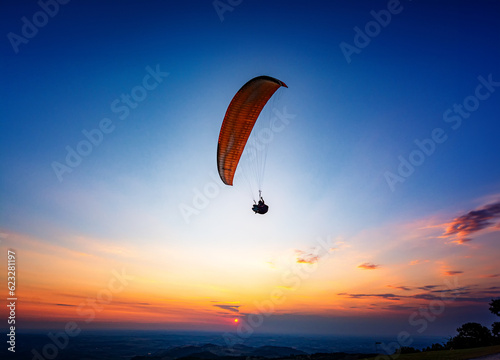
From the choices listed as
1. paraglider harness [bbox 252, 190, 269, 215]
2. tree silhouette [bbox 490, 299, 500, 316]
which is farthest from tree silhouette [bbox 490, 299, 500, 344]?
paraglider harness [bbox 252, 190, 269, 215]

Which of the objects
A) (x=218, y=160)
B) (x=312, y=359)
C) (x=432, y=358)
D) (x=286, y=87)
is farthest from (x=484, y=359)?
(x=312, y=359)

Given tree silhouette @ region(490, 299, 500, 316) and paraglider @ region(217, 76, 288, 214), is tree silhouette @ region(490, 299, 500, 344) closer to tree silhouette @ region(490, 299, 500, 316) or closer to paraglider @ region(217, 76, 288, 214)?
tree silhouette @ region(490, 299, 500, 316)

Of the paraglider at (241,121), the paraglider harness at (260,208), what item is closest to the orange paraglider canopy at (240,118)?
the paraglider at (241,121)

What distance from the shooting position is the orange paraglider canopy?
2048 centimetres

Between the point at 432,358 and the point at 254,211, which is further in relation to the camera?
the point at 254,211

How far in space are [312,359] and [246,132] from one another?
45328mm

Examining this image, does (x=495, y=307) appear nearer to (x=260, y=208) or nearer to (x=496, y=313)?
(x=496, y=313)

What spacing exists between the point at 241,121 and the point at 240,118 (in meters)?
0.30

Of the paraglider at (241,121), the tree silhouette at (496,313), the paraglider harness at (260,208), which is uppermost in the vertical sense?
the paraglider at (241,121)

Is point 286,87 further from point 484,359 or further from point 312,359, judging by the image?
point 312,359

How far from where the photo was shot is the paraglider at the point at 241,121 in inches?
808

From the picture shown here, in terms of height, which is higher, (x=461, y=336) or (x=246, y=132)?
(x=246, y=132)

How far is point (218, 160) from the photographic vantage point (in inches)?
974

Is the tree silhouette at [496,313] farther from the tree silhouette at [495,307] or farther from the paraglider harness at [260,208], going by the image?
the paraglider harness at [260,208]
